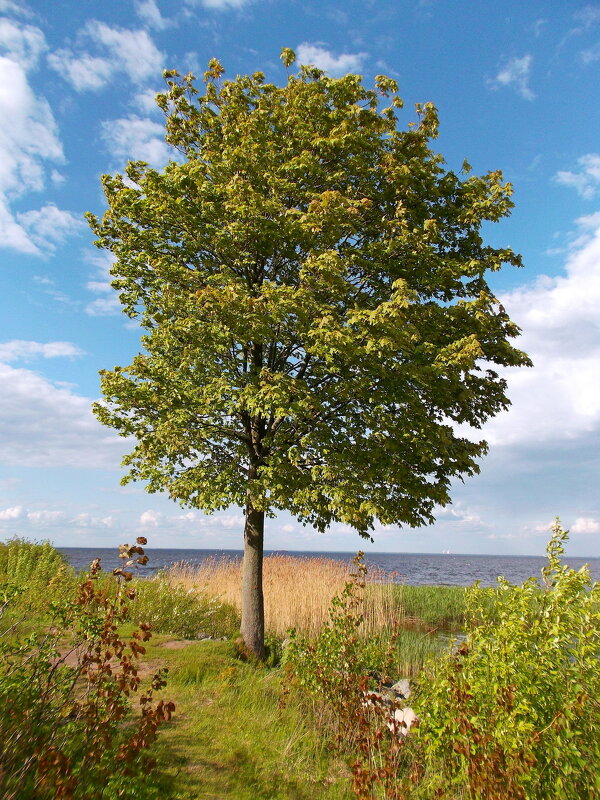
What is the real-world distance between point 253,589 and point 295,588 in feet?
12.3

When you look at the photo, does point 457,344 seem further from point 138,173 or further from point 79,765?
point 138,173

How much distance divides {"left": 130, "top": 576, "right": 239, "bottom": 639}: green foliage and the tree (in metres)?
3.65

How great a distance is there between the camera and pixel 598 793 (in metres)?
3.84

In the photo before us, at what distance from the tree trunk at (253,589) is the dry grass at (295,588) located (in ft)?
7.40

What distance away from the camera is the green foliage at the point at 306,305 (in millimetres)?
8477

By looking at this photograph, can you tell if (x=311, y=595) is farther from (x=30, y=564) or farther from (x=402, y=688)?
(x=30, y=564)

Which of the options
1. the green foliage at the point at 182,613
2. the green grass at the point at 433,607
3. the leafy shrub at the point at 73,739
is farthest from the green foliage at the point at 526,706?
the green grass at the point at 433,607

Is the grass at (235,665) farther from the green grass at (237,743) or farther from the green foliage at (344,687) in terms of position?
the green foliage at (344,687)

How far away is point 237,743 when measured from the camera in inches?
250

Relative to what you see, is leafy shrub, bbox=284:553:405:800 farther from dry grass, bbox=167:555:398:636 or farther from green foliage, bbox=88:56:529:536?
dry grass, bbox=167:555:398:636

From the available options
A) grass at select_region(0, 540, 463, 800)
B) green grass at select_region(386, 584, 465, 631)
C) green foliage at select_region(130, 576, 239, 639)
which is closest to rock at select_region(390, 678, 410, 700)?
grass at select_region(0, 540, 463, 800)

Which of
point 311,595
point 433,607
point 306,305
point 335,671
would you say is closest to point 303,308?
point 306,305

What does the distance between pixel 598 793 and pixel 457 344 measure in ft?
19.3

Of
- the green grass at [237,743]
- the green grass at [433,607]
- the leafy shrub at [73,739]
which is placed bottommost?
the green grass at [237,743]
